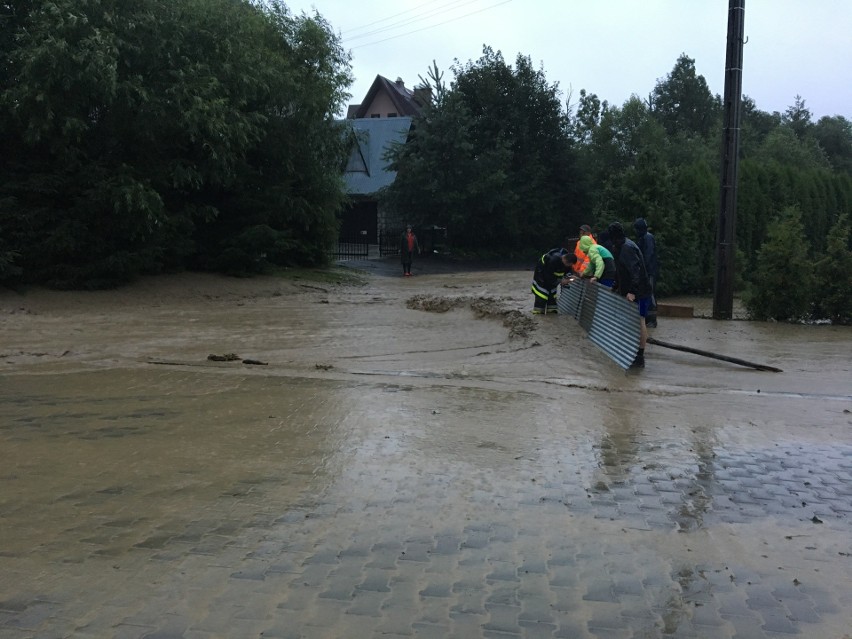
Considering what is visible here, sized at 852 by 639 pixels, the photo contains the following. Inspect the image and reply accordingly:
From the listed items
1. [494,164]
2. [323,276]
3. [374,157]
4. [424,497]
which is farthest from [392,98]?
[424,497]

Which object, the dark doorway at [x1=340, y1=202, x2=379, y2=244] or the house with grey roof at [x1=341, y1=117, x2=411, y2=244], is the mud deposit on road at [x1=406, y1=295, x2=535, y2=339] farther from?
the dark doorway at [x1=340, y1=202, x2=379, y2=244]

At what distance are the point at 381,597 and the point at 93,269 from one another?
16632 mm

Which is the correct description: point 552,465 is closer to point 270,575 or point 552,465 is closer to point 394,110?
point 270,575

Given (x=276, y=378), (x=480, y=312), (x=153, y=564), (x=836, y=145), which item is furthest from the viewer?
(x=836, y=145)

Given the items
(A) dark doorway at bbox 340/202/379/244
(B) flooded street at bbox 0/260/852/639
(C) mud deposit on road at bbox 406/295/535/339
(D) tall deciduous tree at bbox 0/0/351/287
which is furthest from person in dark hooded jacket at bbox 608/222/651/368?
(A) dark doorway at bbox 340/202/379/244

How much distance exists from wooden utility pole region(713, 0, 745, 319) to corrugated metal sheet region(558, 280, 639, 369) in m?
3.52

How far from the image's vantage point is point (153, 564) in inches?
167

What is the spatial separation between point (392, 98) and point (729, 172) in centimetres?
4303

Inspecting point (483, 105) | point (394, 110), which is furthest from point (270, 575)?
point (394, 110)

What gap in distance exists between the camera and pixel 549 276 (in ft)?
47.8

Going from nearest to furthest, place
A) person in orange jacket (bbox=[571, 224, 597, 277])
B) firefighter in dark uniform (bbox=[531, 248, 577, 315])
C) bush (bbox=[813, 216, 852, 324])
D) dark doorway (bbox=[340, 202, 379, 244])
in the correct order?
person in orange jacket (bbox=[571, 224, 597, 277]) → firefighter in dark uniform (bbox=[531, 248, 577, 315]) → bush (bbox=[813, 216, 852, 324]) → dark doorway (bbox=[340, 202, 379, 244])

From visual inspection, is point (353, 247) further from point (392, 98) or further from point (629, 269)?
point (629, 269)

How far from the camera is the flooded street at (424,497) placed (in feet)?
12.5

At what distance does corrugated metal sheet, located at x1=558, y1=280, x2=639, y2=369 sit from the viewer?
10.0 m
